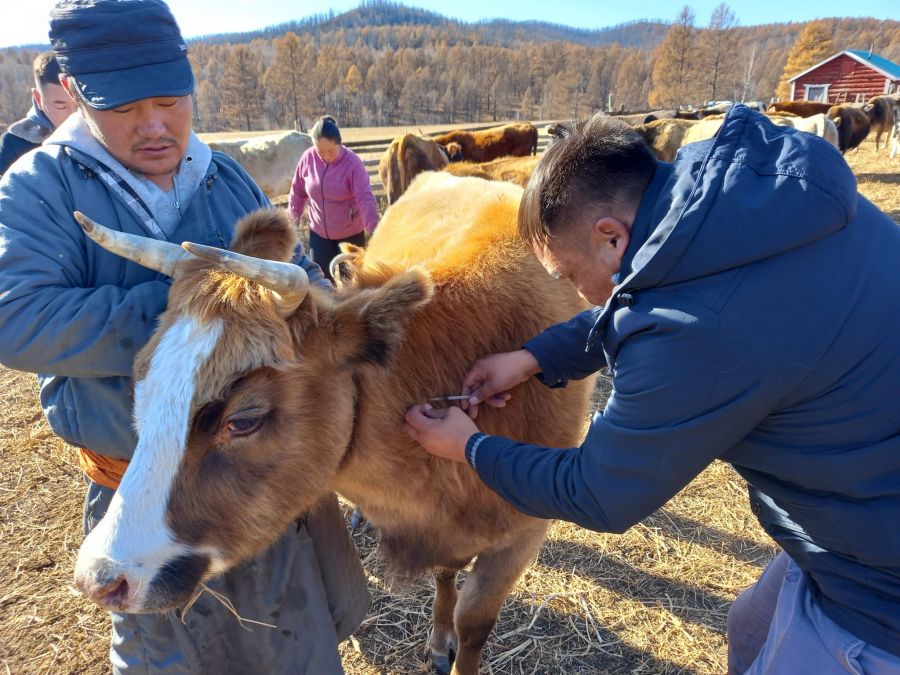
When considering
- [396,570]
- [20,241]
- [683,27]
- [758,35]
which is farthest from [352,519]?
[758,35]

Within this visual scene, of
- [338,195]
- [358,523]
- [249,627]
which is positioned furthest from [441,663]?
[338,195]

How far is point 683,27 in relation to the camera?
202 ft

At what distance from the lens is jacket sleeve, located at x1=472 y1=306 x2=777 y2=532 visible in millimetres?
1306

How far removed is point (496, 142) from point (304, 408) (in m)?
19.0

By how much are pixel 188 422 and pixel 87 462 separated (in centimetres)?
67

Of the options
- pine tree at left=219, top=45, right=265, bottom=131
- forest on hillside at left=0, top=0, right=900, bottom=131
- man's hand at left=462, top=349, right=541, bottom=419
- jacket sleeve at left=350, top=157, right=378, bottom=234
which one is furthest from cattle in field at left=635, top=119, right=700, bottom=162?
pine tree at left=219, top=45, right=265, bottom=131

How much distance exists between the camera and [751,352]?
128cm

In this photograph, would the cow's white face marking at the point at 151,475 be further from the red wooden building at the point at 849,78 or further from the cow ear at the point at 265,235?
the red wooden building at the point at 849,78

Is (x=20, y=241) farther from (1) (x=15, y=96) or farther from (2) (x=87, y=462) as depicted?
(1) (x=15, y=96)

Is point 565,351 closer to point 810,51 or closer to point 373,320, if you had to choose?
point 373,320

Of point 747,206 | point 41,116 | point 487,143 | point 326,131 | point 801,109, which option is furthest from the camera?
point 801,109

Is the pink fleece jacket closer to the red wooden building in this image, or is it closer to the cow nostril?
the cow nostril

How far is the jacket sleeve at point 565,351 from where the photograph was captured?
6.97 ft

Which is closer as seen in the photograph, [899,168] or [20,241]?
[20,241]
